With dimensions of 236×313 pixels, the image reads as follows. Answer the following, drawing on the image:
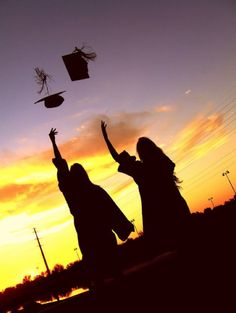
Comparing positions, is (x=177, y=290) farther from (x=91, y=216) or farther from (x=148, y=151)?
(x=91, y=216)

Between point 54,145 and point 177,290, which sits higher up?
point 54,145

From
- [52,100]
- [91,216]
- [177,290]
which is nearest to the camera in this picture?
[177,290]

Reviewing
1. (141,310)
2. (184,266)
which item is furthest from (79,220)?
(141,310)

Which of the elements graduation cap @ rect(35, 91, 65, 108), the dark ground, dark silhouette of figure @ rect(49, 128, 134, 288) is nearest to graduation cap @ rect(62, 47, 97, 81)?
graduation cap @ rect(35, 91, 65, 108)

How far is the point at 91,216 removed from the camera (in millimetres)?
6184

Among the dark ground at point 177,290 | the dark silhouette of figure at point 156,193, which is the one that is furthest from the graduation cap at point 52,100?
the dark ground at point 177,290

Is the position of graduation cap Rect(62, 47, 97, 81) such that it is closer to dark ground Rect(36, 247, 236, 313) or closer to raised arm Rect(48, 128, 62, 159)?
raised arm Rect(48, 128, 62, 159)

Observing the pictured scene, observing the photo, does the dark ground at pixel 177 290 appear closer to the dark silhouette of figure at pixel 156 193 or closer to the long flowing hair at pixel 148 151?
the dark silhouette of figure at pixel 156 193

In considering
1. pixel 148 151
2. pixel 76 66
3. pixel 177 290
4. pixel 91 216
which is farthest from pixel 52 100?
pixel 177 290

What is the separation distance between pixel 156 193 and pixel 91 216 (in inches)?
56.2

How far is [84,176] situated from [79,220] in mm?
730

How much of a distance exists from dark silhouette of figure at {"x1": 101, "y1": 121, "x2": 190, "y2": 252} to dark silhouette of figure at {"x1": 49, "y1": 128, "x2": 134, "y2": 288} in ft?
3.10

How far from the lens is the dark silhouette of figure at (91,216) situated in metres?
6.01

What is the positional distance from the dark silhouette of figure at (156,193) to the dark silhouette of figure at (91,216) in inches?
37.2
